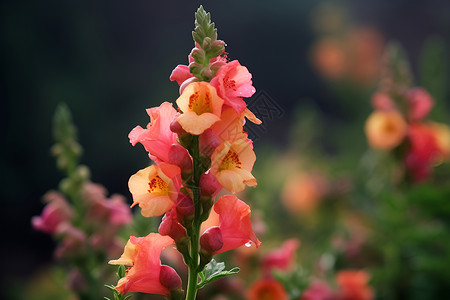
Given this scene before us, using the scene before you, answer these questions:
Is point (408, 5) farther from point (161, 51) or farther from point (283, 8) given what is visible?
point (161, 51)

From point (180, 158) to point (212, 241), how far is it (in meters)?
0.09

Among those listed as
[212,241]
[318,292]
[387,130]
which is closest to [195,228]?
[212,241]

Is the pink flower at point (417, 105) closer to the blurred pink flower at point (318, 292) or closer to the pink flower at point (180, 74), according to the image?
the blurred pink flower at point (318, 292)

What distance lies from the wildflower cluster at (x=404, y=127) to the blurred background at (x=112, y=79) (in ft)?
2.61

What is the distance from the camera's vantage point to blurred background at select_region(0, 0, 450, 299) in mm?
2836

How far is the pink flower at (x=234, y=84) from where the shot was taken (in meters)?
0.45

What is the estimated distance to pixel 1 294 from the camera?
2475 millimetres

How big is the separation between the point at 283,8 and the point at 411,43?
1.27m

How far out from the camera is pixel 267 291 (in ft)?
2.96

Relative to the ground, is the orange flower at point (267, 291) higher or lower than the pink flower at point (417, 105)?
lower

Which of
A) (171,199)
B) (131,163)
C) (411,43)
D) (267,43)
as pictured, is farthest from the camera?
(411,43)

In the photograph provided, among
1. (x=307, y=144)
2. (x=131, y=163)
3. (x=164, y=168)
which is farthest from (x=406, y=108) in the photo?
(x=131, y=163)

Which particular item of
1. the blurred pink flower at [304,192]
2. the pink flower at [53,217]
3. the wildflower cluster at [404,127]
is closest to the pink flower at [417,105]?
the wildflower cluster at [404,127]

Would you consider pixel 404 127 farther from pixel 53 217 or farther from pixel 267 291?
pixel 53 217
